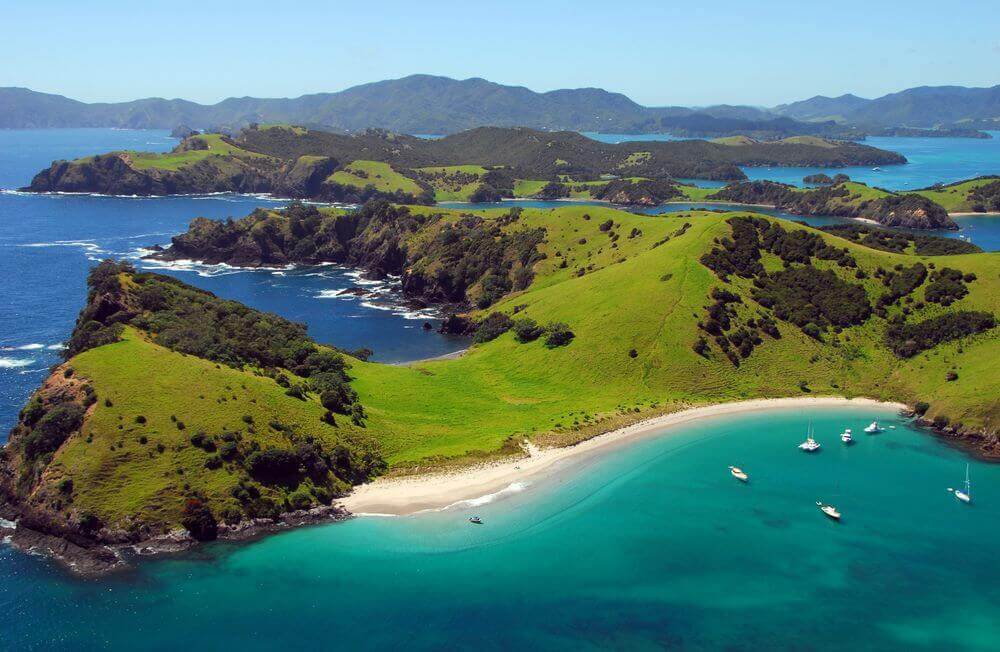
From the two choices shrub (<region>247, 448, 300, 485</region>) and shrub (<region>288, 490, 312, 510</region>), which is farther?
shrub (<region>247, 448, 300, 485</region>)

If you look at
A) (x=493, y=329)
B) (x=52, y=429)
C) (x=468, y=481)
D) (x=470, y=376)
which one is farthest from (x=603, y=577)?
(x=493, y=329)

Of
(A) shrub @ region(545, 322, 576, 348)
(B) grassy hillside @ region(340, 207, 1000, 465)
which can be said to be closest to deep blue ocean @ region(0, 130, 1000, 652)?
(B) grassy hillside @ region(340, 207, 1000, 465)

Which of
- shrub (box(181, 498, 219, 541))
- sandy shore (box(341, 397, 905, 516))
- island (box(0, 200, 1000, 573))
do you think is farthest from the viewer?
sandy shore (box(341, 397, 905, 516))

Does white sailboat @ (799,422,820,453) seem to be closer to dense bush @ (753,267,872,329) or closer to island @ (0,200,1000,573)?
island @ (0,200,1000,573)

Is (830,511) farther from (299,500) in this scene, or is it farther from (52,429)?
(52,429)

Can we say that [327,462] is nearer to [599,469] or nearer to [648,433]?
[599,469]

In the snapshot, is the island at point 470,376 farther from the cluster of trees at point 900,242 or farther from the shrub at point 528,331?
the cluster of trees at point 900,242

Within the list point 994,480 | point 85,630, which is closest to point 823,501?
point 994,480
